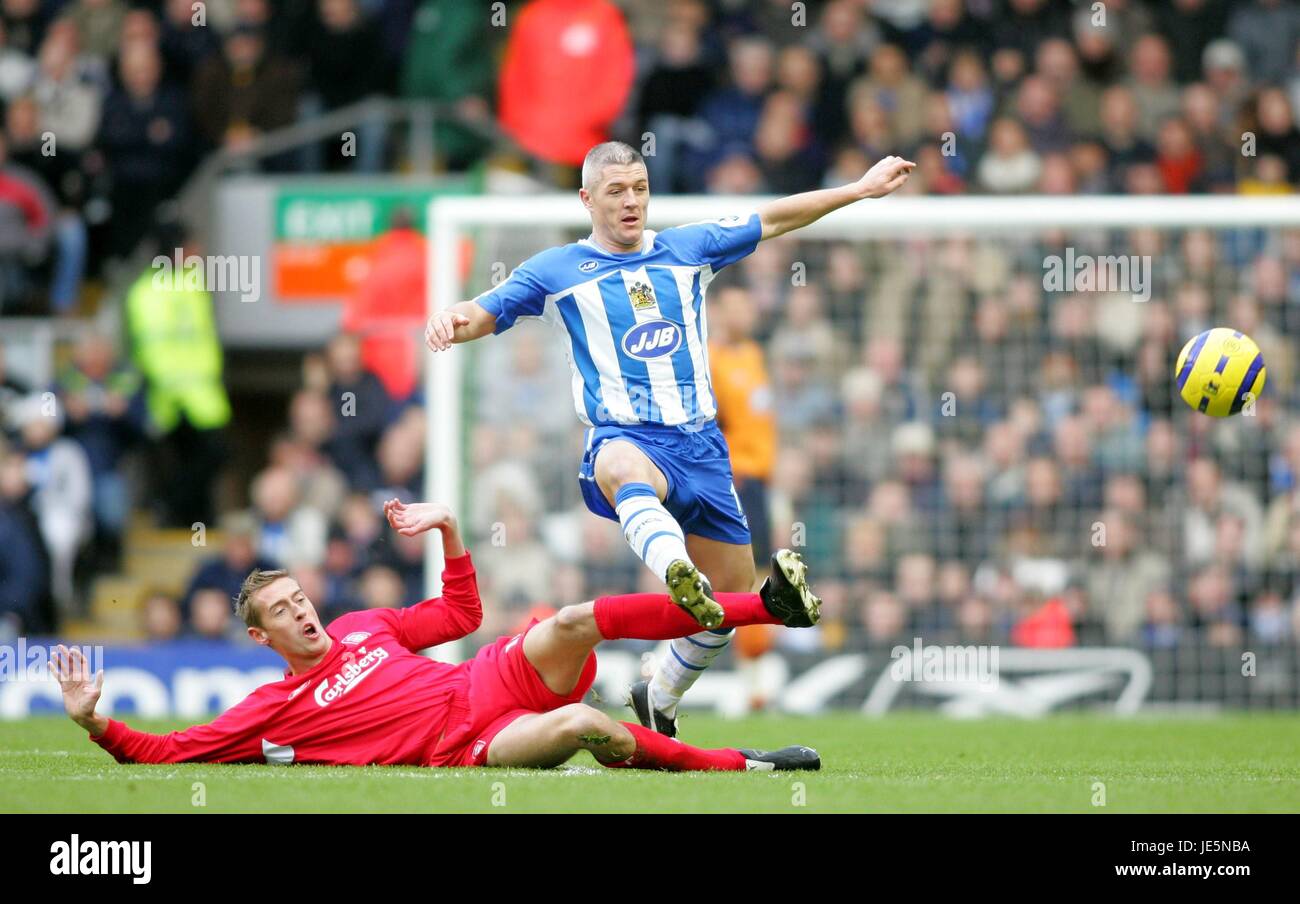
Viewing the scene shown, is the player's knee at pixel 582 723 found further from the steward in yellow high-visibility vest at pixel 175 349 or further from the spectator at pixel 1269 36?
the spectator at pixel 1269 36

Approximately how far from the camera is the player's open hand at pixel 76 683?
7082mm

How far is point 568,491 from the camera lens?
45.5 ft

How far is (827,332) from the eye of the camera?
1427cm

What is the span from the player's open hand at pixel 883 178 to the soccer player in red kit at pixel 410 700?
189cm

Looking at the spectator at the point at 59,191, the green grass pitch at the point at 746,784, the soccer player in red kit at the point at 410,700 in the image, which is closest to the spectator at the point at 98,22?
the spectator at the point at 59,191

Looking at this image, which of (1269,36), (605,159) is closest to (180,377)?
(605,159)

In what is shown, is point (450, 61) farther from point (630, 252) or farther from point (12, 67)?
point (630, 252)

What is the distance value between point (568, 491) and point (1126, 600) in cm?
391

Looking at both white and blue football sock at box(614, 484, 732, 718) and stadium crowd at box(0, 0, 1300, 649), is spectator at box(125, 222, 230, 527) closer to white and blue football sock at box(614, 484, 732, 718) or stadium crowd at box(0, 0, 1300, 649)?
stadium crowd at box(0, 0, 1300, 649)

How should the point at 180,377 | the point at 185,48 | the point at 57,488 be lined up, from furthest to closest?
the point at 185,48 → the point at 180,377 → the point at 57,488

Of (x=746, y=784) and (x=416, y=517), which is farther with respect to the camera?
(x=416, y=517)

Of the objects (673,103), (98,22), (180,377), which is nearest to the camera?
(180,377)

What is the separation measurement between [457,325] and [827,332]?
7153mm

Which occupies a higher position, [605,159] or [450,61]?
[450,61]
